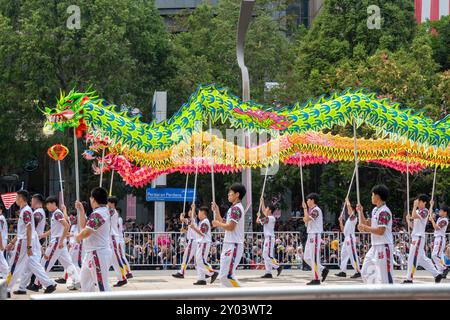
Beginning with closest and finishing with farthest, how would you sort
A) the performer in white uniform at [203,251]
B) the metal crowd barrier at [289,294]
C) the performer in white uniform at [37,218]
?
the metal crowd barrier at [289,294] → the performer in white uniform at [37,218] → the performer in white uniform at [203,251]

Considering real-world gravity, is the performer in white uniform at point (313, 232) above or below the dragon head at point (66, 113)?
below

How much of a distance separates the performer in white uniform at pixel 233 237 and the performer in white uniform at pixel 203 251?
159 inches

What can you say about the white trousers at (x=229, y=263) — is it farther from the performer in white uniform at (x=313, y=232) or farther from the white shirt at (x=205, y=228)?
the white shirt at (x=205, y=228)

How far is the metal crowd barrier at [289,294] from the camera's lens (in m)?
4.64

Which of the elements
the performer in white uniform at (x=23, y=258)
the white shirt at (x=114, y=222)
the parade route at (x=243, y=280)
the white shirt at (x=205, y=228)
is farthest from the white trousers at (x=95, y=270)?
the white shirt at (x=205, y=228)

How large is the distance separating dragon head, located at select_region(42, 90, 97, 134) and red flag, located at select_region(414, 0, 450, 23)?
28.4 meters

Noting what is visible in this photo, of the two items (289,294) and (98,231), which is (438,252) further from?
(289,294)

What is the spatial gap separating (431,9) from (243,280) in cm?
2540

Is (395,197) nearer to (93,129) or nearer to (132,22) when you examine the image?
(132,22)

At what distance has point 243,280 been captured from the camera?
18.8 meters

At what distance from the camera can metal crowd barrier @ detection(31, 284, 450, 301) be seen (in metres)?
4.64

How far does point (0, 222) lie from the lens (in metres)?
14.9

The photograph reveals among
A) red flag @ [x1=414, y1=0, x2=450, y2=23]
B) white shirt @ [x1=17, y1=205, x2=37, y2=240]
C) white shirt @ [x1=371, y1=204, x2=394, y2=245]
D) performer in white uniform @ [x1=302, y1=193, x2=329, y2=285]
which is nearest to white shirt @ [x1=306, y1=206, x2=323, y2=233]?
performer in white uniform @ [x1=302, y1=193, x2=329, y2=285]

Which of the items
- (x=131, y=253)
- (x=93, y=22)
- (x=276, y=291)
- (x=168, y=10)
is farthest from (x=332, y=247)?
(x=168, y=10)
